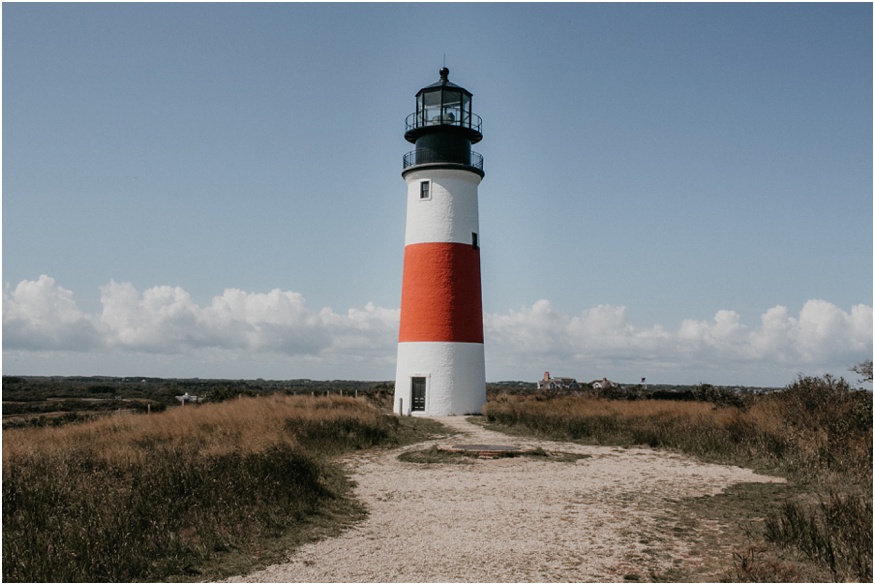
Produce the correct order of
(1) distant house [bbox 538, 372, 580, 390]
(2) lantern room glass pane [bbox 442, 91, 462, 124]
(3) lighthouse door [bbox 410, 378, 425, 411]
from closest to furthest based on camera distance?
(3) lighthouse door [bbox 410, 378, 425, 411], (2) lantern room glass pane [bbox 442, 91, 462, 124], (1) distant house [bbox 538, 372, 580, 390]

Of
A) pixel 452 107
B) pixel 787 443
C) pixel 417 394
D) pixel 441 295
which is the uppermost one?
pixel 452 107

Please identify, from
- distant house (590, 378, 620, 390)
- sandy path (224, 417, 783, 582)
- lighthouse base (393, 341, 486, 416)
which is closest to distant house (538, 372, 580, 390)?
distant house (590, 378, 620, 390)

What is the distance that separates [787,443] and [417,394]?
15477 millimetres

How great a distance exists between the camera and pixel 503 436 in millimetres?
20094

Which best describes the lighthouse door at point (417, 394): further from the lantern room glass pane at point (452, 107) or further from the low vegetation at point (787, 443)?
the lantern room glass pane at point (452, 107)

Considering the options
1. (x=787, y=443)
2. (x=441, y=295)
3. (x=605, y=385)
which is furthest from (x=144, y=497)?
(x=605, y=385)

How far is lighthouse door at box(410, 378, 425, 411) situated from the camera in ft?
90.5

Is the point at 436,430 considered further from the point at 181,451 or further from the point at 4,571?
the point at 4,571

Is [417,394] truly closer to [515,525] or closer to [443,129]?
[443,129]

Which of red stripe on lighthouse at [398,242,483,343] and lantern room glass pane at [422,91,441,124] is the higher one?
lantern room glass pane at [422,91,441,124]

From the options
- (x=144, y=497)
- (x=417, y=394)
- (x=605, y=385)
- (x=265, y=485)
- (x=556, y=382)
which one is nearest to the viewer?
(x=144, y=497)

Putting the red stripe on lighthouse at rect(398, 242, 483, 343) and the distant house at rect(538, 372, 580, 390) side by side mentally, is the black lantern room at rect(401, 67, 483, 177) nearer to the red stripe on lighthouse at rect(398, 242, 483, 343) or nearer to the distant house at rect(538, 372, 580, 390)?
the red stripe on lighthouse at rect(398, 242, 483, 343)

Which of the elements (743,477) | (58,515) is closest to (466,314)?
(743,477)

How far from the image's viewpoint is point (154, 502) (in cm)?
906
